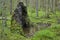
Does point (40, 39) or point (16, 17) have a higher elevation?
point (16, 17)

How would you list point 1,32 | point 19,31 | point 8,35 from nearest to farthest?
point 1,32 → point 8,35 → point 19,31

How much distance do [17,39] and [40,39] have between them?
1.35 m

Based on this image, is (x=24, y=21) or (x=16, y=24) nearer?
(x=16, y=24)

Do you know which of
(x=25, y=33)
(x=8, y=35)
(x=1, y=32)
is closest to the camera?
(x=1, y=32)

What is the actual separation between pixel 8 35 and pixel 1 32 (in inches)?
41.0

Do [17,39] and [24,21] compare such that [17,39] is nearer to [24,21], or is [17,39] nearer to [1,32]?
[1,32]

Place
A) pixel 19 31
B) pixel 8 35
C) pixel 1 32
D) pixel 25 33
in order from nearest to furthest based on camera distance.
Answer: pixel 1 32
pixel 8 35
pixel 19 31
pixel 25 33

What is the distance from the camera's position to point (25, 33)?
13891mm

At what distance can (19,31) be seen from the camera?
1284cm

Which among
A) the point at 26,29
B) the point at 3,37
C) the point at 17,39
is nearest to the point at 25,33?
the point at 26,29

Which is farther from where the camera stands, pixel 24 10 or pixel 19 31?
pixel 24 10

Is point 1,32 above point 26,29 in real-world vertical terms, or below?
above

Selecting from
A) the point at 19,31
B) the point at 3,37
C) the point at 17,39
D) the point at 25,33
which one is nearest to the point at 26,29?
the point at 25,33

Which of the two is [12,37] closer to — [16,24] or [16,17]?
[16,24]
